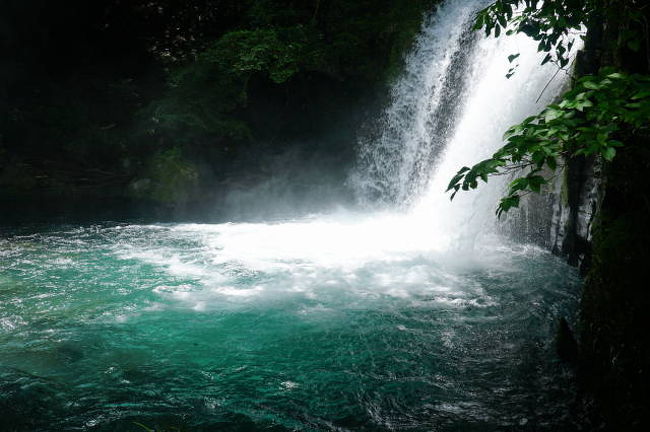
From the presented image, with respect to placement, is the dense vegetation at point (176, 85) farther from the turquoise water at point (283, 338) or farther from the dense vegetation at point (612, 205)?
the dense vegetation at point (612, 205)

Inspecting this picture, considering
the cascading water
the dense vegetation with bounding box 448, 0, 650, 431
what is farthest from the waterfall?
the dense vegetation with bounding box 448, 0, 650, 431

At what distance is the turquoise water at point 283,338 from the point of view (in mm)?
3297

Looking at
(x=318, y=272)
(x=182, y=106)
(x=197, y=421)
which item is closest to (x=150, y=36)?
(x=182, y=106)

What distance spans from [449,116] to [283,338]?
862 centimetres

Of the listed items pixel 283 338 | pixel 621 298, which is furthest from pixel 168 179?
pixel 621 298

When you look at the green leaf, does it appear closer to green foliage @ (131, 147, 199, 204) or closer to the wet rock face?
the wet rock face

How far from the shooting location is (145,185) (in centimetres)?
1348

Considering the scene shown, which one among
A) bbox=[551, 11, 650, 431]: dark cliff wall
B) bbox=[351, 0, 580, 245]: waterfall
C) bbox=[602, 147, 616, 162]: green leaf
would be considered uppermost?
bbox=[351, 0, 580, 245]: waterfall

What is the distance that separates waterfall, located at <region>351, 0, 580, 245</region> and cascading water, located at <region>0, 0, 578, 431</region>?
0.07 metres

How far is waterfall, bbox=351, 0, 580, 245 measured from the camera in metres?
8.27

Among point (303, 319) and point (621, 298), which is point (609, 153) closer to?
point (621, 298)

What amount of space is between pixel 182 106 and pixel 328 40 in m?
5.15

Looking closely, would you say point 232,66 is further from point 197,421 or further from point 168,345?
point 197,421

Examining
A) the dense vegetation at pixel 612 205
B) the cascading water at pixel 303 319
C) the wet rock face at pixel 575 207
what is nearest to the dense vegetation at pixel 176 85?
the cascading water at pixel 303 319
